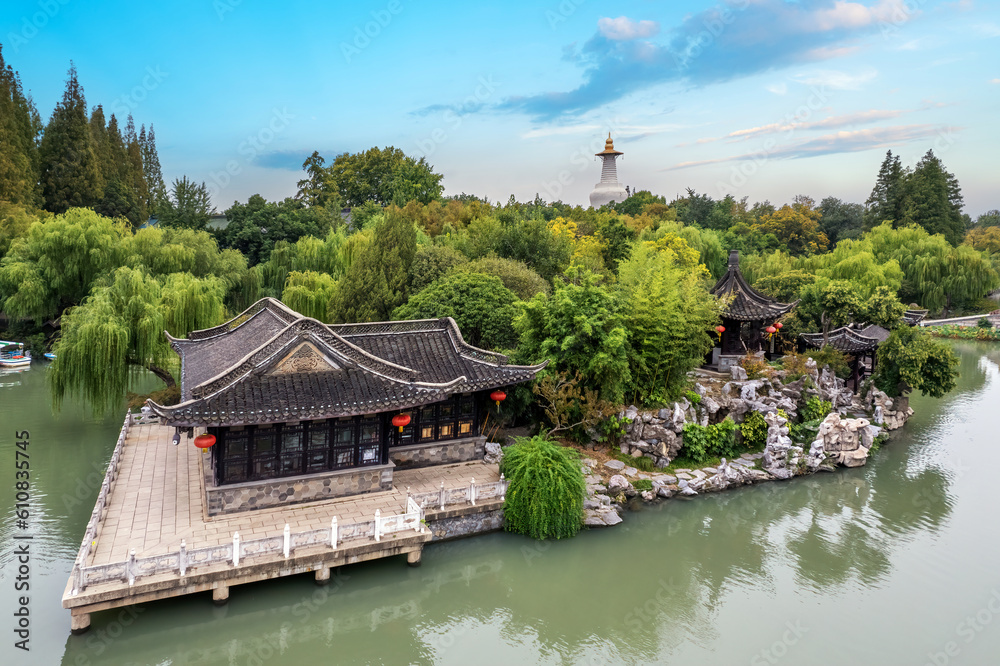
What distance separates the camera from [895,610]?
8734mm

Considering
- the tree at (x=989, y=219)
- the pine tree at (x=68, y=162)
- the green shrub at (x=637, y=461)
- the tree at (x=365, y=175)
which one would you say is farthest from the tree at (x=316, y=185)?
the tree at (x=989, y=219)

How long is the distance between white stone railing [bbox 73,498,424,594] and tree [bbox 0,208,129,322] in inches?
669

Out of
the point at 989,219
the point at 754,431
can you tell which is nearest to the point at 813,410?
the point at 754,431

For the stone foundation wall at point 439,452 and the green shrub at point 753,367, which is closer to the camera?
the stone foundation wall at point 439,452

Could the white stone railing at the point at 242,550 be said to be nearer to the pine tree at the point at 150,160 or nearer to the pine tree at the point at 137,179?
the pine tree at the point at 137,179

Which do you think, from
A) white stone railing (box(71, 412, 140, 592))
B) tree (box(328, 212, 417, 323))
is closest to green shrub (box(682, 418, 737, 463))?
tree (box(328, 212, 417, 323))

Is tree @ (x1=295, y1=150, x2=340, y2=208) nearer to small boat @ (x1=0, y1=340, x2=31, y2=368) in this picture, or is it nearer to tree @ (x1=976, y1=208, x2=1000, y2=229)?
Result: small boat @ (x1=0, y1=340, x2=31, y2=368)

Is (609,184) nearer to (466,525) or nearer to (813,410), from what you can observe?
(813,410)

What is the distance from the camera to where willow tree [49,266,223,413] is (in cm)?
1366

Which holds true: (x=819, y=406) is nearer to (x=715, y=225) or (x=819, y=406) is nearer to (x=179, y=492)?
(x=179, y=492)

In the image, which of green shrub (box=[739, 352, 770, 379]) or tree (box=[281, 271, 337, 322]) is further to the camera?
tree (box=[281, 271, 337, 322])

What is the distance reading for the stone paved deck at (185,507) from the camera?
8.36 m

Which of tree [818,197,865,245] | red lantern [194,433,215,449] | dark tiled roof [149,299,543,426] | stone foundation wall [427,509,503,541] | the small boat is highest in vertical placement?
tree [818,197,865,245]

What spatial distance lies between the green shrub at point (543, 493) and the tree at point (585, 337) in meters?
2.62
